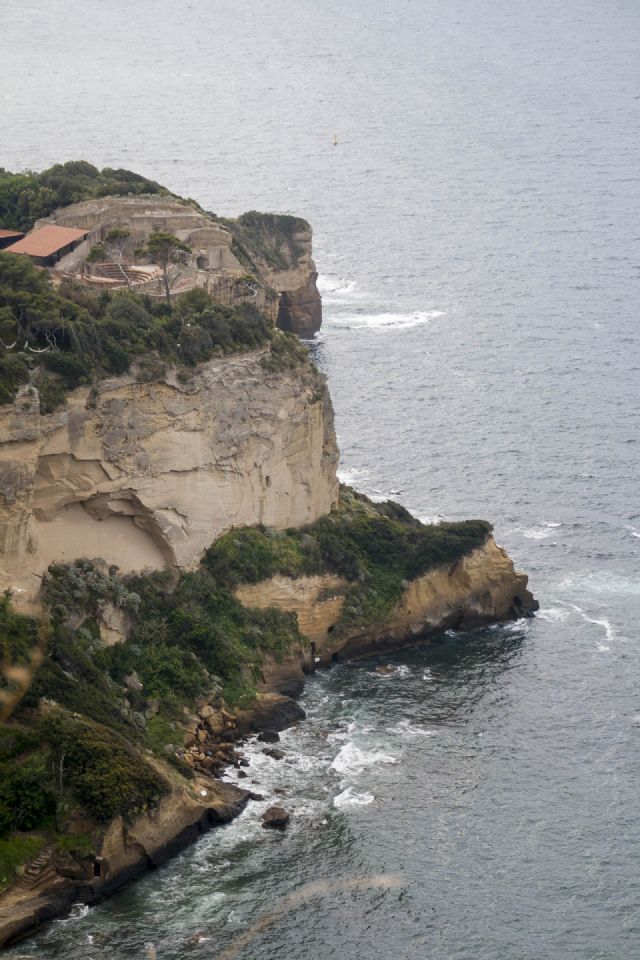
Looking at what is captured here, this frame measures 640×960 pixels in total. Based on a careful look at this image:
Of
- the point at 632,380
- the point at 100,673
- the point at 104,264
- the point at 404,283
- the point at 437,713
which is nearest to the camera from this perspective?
the point at 100,673

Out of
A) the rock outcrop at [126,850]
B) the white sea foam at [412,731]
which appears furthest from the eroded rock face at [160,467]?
the white sea foam at [412,731]

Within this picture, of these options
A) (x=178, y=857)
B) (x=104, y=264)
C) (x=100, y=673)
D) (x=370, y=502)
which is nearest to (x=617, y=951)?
(x=178, y=857)

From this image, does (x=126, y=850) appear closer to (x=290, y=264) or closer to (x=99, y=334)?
(x=99, y=334)

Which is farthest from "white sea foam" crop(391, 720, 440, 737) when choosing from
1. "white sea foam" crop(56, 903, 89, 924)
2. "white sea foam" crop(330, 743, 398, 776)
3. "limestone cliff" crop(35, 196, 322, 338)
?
"limestone cliff" crop(35, 196, 322, 338)

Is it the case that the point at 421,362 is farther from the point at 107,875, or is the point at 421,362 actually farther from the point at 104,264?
the point at 107,875

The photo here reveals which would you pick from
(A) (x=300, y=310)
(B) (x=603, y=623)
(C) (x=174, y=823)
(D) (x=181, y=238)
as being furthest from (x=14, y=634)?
(A) (x=300, y=310)

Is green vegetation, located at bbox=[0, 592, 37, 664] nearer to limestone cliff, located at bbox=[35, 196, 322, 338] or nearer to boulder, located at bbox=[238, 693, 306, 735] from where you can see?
boulder, located at bbox=[238, 693, 306, 735]
